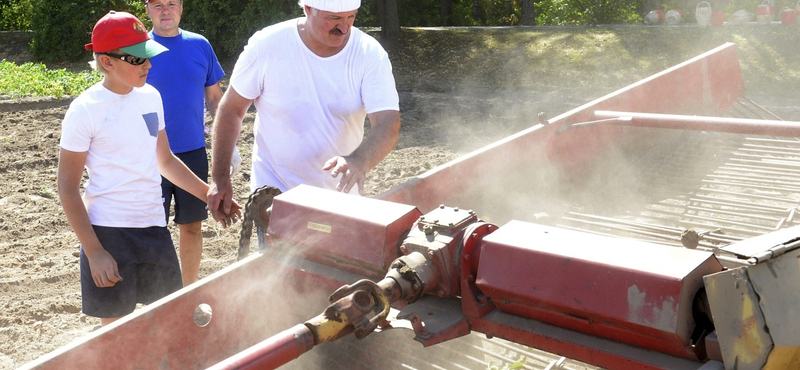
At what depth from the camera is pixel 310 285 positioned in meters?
2.73

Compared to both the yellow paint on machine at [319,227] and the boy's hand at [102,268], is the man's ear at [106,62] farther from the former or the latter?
the yellow paint on machine at [319,227]

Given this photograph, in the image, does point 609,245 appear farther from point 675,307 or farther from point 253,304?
point 253,304

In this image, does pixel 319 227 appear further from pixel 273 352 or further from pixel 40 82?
pixel 40 82

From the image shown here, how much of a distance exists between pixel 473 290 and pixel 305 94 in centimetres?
135

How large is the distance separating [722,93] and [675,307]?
5157 millimetres

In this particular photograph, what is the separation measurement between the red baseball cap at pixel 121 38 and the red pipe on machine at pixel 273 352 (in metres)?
1.72

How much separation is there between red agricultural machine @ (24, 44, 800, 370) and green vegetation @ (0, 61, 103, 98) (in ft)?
30.6

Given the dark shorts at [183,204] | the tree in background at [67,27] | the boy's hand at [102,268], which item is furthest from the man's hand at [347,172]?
the tree in background at [67,27]

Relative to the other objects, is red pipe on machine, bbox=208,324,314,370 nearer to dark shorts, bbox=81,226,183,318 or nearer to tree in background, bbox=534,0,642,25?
dark shorts, bbox=81,226,183,318

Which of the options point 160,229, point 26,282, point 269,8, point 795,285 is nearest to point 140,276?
point 160,229

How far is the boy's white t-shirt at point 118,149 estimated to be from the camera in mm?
2992

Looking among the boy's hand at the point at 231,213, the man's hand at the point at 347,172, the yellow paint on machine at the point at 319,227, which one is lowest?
the boy's hand at the point at 231,213

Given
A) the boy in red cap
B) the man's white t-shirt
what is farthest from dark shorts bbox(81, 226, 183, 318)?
the man's white t-shirt

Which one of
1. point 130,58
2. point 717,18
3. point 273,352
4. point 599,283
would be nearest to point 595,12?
point 717,18
